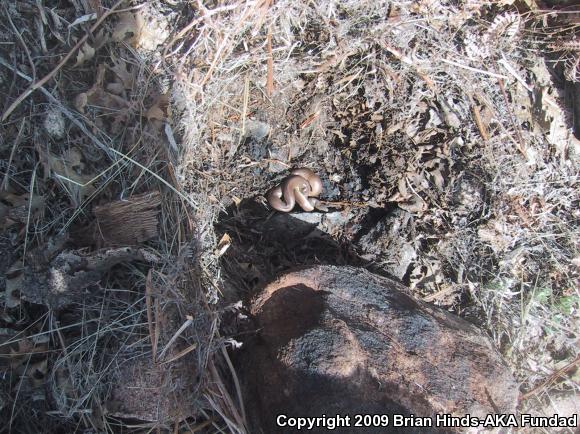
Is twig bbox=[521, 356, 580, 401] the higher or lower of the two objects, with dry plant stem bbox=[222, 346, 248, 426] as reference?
lower

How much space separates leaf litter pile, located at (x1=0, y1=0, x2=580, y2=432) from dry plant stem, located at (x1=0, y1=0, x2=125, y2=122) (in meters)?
0.02

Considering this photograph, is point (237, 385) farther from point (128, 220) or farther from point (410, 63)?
point (410, 63)

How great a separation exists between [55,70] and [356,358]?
8.42 feet

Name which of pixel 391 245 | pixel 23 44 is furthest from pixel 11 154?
pixel 391 245

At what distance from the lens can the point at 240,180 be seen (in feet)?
11.9

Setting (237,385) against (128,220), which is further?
(128,220)

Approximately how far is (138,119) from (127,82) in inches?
10.5

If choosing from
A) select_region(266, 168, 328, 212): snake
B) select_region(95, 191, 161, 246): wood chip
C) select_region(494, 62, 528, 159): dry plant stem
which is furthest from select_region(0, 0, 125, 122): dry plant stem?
select_region(494, 62, 528, 159): dry plant stem

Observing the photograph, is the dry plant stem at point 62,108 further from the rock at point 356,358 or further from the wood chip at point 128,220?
the rock at point 356,358

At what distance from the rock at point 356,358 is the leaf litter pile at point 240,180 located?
1.16 ft

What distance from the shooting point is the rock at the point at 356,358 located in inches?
95.0

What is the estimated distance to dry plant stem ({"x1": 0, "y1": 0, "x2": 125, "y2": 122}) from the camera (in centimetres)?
305

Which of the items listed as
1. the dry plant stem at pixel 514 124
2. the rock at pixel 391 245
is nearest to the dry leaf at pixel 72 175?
the rock at pixel 391 245

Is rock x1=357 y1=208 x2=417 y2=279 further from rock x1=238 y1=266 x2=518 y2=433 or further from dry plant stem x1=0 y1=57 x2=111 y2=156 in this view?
dry plant stem x1=0 y1=57 x2=111 y2=156
